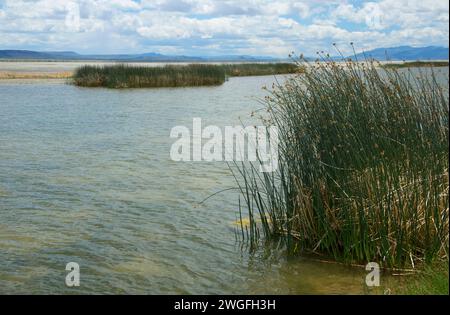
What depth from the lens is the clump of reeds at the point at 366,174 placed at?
5.72 m

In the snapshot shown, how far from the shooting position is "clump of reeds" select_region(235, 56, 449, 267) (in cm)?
572

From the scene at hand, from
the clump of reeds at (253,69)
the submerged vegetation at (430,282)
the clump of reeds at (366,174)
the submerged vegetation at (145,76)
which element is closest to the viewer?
the submerged vegetation at (430,282)

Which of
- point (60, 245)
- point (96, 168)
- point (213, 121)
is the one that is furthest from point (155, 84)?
point (60, 245)

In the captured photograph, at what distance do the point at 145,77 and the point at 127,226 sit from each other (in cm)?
2815

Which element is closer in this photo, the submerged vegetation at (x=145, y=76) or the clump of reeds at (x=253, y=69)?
the submerged vegetation at (x=145, y=76)

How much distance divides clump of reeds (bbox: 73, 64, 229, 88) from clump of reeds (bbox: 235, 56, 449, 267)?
95.3 feet

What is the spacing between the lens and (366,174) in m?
5.85

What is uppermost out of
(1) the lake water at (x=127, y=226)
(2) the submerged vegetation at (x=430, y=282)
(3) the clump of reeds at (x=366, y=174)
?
(3) the clump of reeds at (x=366, y=174)

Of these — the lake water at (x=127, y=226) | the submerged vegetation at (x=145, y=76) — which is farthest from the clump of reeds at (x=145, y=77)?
the lake water at (x=127, y=226)

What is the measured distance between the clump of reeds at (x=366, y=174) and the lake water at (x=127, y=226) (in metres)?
0.34

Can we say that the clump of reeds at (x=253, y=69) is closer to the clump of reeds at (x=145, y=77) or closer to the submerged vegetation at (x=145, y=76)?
the submerged vegetation at (x=145, y=76)

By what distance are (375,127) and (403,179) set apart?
0.60 meters

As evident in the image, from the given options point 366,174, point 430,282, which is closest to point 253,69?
point 366,174

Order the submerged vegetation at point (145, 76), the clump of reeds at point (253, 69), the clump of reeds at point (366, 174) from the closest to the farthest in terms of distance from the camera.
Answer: the clump of reeds at point (366, 174), the submerged vegetation at point (145, 76), the clump of reeds at point (253, 69)
